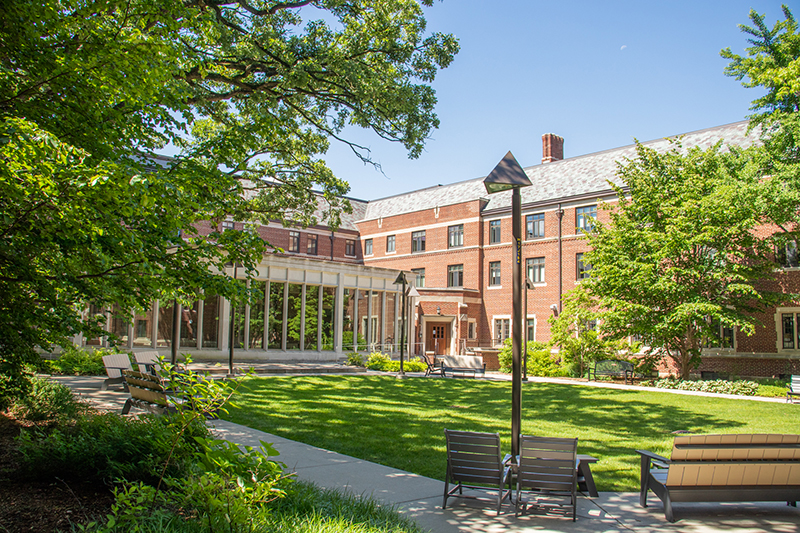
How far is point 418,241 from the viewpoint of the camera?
44.3m

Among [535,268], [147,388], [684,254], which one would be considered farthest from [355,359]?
[147,388]

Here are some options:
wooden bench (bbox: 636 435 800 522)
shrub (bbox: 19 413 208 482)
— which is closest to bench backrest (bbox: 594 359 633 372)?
wooden bench (bbox: 636 435 800 522)

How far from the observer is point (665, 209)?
23.6 m

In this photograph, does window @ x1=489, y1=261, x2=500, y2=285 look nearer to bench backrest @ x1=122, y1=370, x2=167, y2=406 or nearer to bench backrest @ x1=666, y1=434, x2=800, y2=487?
bench backrest @ x1=122, y1=370, x2=167, y2=406

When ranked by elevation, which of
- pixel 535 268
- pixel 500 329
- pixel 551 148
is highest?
pixel 551 148

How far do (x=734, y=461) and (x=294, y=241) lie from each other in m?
41.7

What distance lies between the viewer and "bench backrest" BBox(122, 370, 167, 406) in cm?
884

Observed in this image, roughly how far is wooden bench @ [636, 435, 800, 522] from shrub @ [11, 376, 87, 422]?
8160mm

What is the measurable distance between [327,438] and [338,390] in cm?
799

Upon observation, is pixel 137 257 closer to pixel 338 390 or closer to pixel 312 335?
pixel 338 390

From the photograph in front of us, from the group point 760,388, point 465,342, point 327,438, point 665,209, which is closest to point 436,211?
point 465,342

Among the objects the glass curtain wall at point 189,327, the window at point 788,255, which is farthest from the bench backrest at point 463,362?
the window at point 788,255

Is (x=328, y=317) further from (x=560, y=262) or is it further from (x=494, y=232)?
(x=494, y=232)

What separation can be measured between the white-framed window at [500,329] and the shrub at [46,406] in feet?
101
